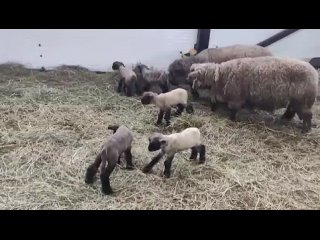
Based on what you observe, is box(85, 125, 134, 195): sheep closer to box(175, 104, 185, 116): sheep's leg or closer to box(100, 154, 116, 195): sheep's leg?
box(100, 154, 116, 195): sheep's leg

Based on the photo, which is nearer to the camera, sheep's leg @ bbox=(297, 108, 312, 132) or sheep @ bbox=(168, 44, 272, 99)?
sheep's leg @ bbox=(297, 108, 312, 132)

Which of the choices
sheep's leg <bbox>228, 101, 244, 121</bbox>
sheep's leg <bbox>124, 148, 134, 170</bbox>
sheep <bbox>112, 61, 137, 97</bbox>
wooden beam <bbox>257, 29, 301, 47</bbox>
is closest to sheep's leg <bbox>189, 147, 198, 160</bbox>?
sheep's leg <bbox>124, 148, 134, 170</bbox>

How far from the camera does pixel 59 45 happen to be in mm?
7828

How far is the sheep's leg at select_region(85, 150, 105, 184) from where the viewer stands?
13.6 feet

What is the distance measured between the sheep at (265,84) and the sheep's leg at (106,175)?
8.62ft

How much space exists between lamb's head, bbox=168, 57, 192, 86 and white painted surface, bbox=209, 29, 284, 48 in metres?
1.22

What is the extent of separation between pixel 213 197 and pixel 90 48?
468 cm

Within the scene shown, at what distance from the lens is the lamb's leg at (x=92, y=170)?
4.14 metres

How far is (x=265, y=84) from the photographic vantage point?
5.75 meters

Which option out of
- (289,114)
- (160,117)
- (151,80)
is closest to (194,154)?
(160,117)

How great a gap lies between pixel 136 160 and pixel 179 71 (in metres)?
2.69

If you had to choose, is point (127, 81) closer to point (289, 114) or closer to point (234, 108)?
point (234, 108)

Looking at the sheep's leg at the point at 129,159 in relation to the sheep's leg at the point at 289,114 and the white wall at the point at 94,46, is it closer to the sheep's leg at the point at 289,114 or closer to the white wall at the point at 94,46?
the sheep's leg at the point at 289,114
